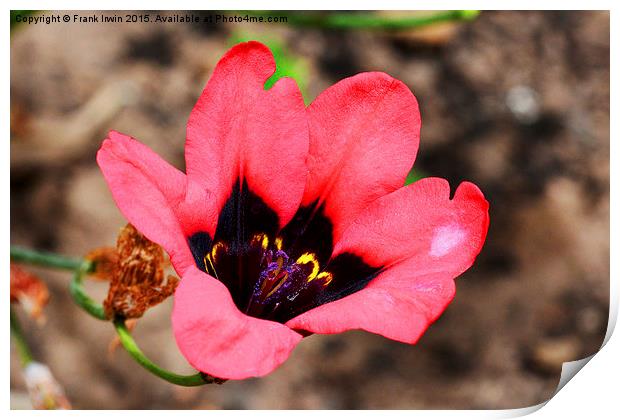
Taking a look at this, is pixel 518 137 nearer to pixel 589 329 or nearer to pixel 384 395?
pixel 589 329

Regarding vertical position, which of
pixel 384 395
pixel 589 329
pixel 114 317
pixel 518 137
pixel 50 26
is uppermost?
pixel 50 26

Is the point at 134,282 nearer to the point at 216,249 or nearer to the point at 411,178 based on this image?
the point at 216,249

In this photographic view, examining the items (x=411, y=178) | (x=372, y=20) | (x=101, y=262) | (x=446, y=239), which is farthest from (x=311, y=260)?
(x=411, y=178)

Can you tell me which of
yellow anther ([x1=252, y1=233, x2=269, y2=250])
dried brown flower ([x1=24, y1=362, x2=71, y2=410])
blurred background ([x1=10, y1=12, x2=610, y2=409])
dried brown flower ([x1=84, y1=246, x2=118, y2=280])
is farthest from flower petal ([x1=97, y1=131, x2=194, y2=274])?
blurred background ([x1=10, y1=12, x2=610, y2=409])

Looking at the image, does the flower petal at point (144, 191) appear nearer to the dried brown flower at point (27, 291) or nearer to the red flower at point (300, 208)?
the red flower at point (300, 208)

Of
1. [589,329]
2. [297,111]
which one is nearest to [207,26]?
[589,329]

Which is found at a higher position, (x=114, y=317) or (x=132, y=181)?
(x=132, y=181)
